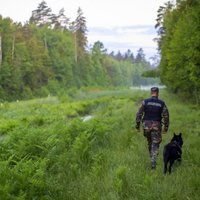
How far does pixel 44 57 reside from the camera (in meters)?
71.4

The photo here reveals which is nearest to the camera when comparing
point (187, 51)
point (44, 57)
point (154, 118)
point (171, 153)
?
point (171, 153)

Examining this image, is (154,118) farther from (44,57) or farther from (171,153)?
(44,57)

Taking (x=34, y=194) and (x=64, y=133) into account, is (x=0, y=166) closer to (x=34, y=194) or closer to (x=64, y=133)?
(x=34, y=194)

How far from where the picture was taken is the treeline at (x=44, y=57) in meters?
60.9

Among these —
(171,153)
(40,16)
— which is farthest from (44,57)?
(171,153)

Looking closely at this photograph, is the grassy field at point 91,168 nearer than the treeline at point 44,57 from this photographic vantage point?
Yes

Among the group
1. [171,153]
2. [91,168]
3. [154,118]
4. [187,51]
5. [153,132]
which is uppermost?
[187,51]

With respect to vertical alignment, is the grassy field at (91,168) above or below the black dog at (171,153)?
below

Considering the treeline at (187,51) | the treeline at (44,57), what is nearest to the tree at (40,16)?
the treeline at (44,57)

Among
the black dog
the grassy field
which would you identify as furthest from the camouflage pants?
the black dog

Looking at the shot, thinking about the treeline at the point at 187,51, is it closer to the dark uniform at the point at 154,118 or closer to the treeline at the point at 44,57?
the dark uniform at the point at 154,118

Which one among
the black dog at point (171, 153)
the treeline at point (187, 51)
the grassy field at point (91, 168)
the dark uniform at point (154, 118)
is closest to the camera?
the grassy field at point (91, 168)

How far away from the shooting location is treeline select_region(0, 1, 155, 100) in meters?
60.9

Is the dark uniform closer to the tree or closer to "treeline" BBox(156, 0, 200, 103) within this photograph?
"treeline" BBox(156, 0, 200, 103)
